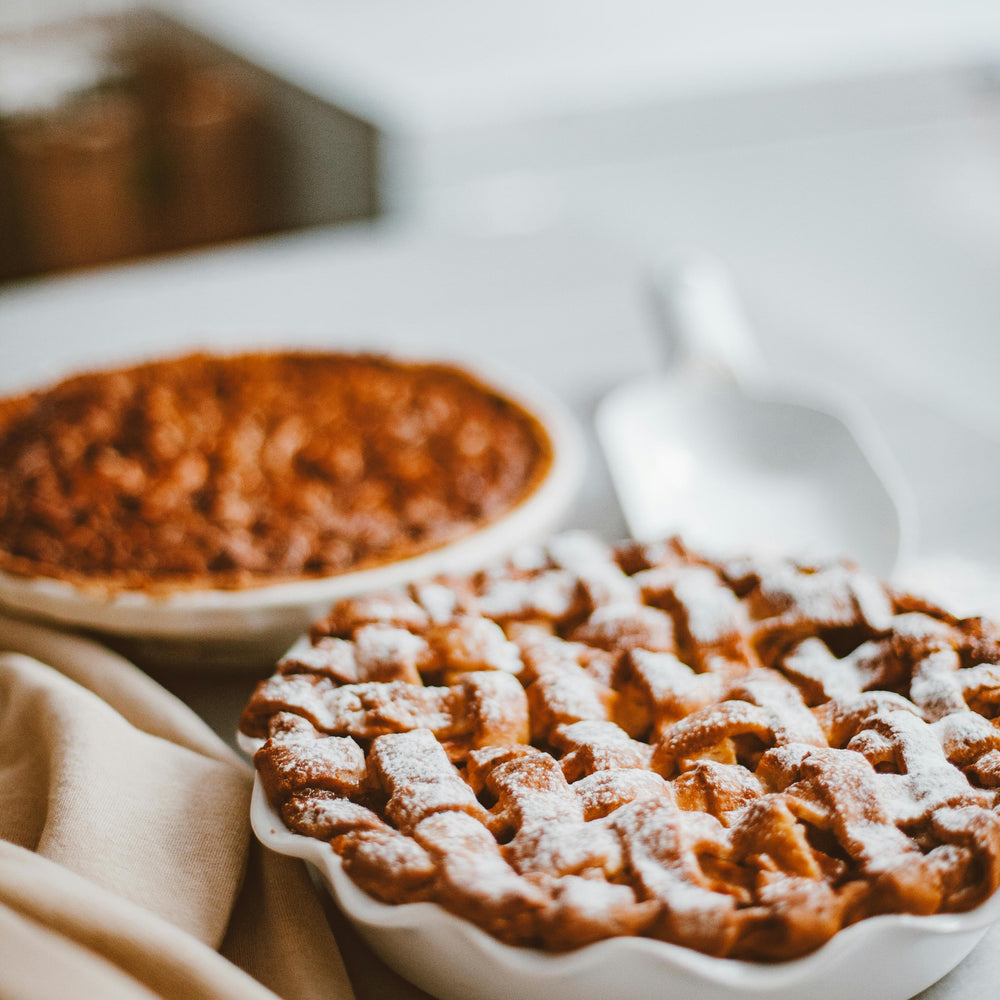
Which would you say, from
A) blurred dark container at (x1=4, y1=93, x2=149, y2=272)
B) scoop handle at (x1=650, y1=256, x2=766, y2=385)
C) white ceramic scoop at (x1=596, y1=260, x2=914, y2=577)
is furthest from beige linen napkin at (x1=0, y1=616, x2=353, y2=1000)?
blurred dark container at (x1=4, y1=93, x2=149, y2=272)

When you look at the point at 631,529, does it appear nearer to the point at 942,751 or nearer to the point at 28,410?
the point at 942,751

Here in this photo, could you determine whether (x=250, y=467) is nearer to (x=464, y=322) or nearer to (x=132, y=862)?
(x=132, y=862)

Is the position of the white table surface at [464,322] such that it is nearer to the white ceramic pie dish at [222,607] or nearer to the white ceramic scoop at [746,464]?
the white ceramic scoop at [746,464]

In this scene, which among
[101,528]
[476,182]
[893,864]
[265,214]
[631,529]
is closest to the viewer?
[893,864]

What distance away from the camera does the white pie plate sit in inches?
18.6

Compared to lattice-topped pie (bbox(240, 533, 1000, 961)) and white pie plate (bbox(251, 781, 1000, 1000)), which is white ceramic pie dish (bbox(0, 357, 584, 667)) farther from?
white pie plate (bbox(251, 781, 1000, 1000))

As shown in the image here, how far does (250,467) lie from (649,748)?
54 centimetres

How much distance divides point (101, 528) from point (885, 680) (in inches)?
25.3

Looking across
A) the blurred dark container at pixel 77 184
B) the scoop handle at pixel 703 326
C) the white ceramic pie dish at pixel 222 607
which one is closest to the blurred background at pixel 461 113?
the blurred dark container at pixel 77 184

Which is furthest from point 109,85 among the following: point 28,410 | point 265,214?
point 28,410

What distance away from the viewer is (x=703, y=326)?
1.33m

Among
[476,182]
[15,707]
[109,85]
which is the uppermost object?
[109,85]

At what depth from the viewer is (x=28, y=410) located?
1082mm

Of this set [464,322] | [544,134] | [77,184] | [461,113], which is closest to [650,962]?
[464,322]
